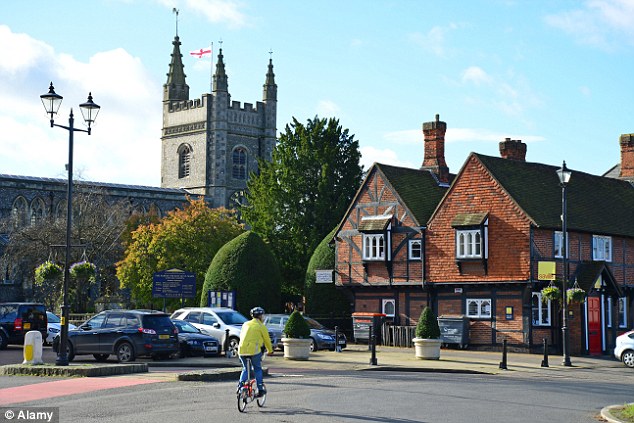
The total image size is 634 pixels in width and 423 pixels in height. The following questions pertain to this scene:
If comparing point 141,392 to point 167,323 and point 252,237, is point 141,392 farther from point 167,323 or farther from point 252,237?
point 252,237

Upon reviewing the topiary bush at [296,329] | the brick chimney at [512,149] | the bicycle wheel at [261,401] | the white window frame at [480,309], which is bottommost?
the bicycle wheel at [261,401]

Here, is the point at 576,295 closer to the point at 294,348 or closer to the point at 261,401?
the point at 294,348

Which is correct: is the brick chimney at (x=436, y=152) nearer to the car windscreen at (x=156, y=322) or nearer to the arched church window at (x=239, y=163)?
the car windscreen at (x=156, y=322)

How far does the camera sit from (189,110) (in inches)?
4569

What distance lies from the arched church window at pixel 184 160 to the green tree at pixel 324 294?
6751cm

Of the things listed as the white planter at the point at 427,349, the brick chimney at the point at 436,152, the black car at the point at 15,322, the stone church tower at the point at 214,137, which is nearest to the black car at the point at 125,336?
the black car at the point at 15,322

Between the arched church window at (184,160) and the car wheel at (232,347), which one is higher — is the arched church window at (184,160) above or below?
above

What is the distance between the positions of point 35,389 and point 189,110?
9648cm

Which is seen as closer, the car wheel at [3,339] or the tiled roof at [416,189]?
the car wheel at [3,339]

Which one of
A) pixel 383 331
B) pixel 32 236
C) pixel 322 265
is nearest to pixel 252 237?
pixel 322 265

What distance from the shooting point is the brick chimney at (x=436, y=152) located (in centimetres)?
4975

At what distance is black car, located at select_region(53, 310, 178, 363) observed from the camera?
97.7 ft

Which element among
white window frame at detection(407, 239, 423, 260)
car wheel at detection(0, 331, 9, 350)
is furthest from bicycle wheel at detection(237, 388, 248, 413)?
white window frame at detection(407, 239, 423, 260)

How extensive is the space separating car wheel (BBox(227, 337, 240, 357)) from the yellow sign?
1297 centimetres
